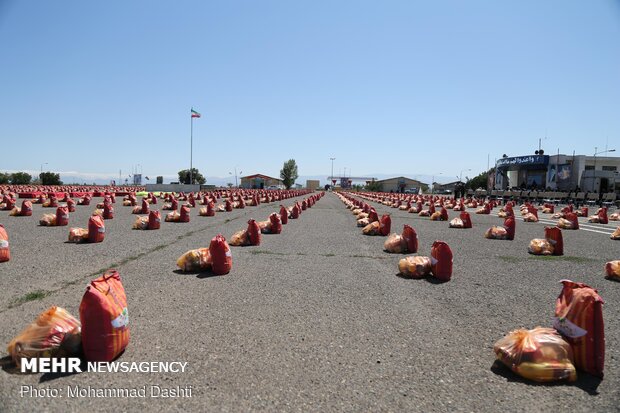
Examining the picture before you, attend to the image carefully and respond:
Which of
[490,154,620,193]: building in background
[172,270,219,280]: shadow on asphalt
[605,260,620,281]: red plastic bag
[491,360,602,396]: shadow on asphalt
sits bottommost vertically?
[491,360,602,396]: shadow on asphalt

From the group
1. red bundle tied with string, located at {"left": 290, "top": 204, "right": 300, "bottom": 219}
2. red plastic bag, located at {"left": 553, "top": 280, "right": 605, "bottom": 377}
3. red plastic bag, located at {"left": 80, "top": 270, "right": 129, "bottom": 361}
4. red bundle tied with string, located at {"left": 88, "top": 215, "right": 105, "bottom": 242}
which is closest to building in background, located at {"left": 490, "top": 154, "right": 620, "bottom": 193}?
red bundle tied with string, located at {"left": 290, "top": 204, "right": 300, "bottom": 219}

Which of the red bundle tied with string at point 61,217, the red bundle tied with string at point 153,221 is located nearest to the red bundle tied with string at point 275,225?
the red bundle tied with string at point 153,221

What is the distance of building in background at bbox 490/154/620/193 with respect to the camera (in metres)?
57.3

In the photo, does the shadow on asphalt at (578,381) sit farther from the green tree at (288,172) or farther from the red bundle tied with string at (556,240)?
the green tree at (288,172)

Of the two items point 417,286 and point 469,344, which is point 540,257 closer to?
point 417,286

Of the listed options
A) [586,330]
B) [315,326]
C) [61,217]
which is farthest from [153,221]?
[586,330]

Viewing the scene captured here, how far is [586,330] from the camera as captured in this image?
4.00m

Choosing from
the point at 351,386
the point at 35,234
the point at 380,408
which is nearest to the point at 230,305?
the point at 351,386

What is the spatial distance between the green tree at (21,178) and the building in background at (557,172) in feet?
275

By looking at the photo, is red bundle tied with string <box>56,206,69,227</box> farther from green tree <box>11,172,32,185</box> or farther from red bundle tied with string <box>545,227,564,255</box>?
green tree <box>11,172,32,185</box>

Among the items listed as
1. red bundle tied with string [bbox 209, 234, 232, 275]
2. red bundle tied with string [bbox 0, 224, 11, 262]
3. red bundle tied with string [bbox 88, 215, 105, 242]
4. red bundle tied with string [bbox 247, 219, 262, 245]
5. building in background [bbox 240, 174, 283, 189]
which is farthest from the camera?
building in background [bbox 240, 174, 283, 189]

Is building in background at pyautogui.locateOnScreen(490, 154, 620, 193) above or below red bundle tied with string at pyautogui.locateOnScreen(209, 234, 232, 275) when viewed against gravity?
above

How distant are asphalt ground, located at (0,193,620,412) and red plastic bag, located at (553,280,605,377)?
162 mm

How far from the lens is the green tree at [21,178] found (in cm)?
7729
